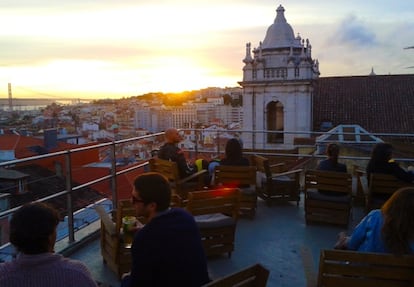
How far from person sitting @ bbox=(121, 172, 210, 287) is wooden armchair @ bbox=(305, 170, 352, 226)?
3481mm

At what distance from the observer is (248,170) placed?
6.29m

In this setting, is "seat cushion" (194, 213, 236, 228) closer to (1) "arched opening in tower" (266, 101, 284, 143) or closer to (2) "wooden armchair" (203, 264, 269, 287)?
(2) "wooden armchair" (203, 264, 269, 287)

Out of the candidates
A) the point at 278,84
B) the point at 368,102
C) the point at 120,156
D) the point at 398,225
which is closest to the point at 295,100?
the point at 278,84

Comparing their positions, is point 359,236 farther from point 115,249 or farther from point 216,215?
point 115,249

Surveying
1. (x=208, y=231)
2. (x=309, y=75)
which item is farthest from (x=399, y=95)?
(x=208, y=231)

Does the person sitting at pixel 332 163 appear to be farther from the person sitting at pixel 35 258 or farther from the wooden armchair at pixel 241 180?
the person sitting at pixel 35 258

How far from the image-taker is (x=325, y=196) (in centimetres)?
590

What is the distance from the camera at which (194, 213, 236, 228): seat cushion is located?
4629 mm

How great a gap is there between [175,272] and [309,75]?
30.4 m

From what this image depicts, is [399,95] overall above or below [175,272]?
above

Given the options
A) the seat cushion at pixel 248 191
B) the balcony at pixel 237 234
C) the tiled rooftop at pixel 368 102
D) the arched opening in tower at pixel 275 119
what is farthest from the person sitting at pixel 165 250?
the tiled rooftop at pixel 368 102

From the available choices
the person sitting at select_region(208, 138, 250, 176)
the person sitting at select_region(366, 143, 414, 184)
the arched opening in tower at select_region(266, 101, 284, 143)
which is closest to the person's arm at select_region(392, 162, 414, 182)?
the person sitting at select_region(366, 143, 414, 184)

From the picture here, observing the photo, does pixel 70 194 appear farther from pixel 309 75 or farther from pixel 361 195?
pixel 309 75

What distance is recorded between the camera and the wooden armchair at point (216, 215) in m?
4.46
